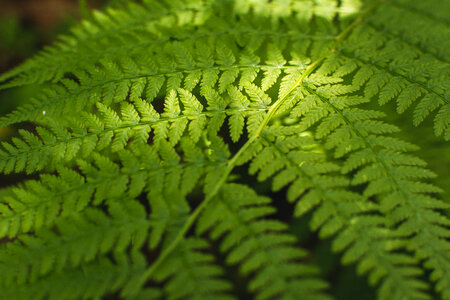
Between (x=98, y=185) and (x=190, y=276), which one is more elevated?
(x=98, y=185)

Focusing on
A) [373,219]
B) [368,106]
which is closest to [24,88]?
[368,106]

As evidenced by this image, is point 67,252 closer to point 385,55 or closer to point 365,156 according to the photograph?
point 365,156

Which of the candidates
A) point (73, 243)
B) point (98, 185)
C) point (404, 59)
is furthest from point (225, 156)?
point (404, 59)

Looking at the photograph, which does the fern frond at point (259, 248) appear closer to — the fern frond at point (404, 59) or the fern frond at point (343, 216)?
the fern frond at point (343, 216)

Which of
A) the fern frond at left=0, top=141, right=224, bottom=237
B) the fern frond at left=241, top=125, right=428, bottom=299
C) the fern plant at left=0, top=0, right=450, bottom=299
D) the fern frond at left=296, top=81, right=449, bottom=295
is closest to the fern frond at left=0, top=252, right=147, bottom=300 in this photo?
the fern plant at left=0, top=0, right=450, bottom=299

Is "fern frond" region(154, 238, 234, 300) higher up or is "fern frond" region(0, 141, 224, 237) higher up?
"fern frond" region(0, 141, 224, 237)

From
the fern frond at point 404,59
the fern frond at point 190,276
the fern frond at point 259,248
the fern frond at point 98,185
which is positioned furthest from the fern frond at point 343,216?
the fern frond at point 404,59

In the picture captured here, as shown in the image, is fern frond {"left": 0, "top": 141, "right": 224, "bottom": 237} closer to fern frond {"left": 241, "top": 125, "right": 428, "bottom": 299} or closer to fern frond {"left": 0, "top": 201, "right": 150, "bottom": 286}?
fern frond {"left": 0, "top": 201, "right": 150, "bottom": 286}

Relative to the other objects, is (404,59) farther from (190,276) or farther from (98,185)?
(98,185)
